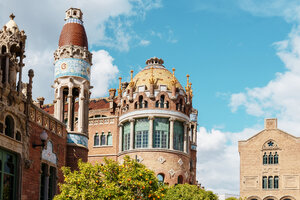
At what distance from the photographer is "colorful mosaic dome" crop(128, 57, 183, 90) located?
2044 inches

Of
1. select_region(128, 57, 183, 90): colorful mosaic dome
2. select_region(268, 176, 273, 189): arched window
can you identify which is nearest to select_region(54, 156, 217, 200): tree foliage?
select_region(128, 57, 183, 90): colorful mosaic dome

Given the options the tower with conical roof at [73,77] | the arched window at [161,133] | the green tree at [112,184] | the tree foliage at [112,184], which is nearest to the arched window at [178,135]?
the arched window at [161,133]

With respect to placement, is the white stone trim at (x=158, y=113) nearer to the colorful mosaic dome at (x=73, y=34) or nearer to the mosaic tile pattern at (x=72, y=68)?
the colorful mosaic dome at (x=73, y=34)

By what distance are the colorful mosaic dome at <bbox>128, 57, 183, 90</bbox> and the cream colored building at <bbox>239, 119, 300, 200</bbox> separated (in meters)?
27.5

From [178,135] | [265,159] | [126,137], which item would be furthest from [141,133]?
[265,159]

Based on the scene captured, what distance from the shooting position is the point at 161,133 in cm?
4997

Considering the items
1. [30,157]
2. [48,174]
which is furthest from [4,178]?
[48,174]

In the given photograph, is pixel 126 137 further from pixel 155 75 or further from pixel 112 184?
pixel 112 184

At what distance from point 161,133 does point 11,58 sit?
2794cm

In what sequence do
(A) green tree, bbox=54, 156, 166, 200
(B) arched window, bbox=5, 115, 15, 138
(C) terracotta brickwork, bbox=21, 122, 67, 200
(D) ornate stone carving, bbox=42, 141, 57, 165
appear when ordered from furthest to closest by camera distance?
(D) ornate stone carving, bbox=42, 141, 57, 165 → (C) terracotta brickwork, bbox=21, 122, 67, 200 → (B) arched window, bbox=5, 115, 15, 138 → (A) green tree, bbox=54, 156, 166, 200

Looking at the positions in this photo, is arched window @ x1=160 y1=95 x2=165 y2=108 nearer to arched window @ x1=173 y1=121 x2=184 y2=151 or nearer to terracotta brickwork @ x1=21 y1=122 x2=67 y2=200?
arched window @ x1=173 y1=121 x2=184 y2=151

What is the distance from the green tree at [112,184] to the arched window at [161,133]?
2610cm

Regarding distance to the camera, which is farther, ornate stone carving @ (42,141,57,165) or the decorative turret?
ornate stone carving @ (42,141,57,165)

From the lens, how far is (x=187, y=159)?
51.6 meters
